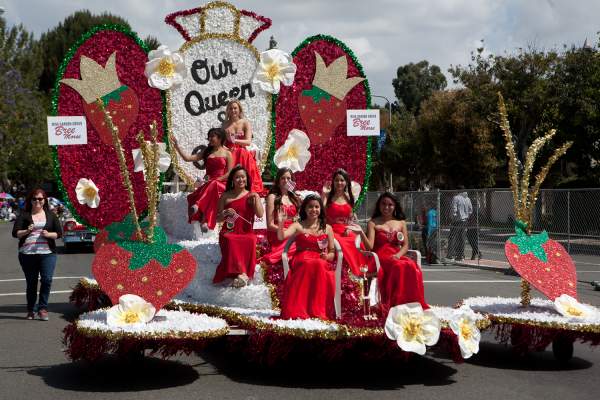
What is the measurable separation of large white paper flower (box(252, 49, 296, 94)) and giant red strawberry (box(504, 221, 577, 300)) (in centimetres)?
529

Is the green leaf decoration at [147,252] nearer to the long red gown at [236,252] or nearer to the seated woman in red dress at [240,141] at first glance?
the long red gown at [236,252]

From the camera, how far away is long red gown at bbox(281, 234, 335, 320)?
784 cm

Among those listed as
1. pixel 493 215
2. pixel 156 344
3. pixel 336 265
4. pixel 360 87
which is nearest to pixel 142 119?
pixel 360 87

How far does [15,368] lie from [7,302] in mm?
5665

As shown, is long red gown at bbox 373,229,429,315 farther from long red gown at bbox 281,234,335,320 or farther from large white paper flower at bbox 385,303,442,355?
large white paper flower at bbox 385,303,442,355

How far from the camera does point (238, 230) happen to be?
30.9 ft

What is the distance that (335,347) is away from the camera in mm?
7156

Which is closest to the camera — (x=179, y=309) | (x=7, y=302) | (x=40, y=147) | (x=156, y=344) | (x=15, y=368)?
(x=156, y=344)

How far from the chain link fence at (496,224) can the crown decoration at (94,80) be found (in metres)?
11.5

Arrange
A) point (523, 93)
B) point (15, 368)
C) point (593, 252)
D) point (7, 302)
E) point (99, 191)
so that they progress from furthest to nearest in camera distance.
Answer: point (523, 93) < point (593, 252) < point (7, 302) < point (99, 191) < point (15, 368)

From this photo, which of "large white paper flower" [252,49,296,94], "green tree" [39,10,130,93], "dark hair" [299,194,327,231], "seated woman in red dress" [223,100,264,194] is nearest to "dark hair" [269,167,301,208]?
"dark hair" [299,194,327,231]

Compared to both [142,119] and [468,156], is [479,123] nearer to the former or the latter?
[468,156]

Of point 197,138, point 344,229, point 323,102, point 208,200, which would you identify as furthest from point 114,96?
point 344,229

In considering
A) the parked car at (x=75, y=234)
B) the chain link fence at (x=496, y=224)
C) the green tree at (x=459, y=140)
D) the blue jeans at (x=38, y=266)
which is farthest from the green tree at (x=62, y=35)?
the blue jeans at (x=38, y=266)
